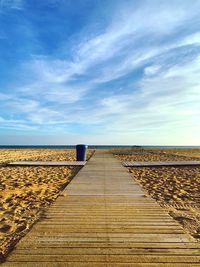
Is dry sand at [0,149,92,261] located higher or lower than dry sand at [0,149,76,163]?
lower

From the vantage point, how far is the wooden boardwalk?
8.29ft

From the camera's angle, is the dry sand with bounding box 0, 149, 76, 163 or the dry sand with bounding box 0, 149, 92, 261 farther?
the dry sand with bounding box 0, 149, 76, 163

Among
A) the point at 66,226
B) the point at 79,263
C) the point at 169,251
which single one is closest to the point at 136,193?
the point at 66,226

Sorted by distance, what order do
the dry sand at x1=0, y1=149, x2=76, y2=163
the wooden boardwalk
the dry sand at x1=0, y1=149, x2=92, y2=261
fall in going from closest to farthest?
the wooden boardwalk, the dry sand at x1=0, y1=149, x2=92, y2=261, the dry sand at x1=0, y1=149, x2=76, y2=163

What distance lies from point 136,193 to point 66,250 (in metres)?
3.47

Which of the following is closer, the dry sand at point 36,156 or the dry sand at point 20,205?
the dry sand at point 20,205

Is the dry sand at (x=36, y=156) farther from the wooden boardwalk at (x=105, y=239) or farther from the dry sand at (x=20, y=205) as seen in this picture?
the wooden boardwalk at (x=105, y=239)

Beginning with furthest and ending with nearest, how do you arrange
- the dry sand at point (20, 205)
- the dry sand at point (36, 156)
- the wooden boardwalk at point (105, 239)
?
the dry sand at point (36, 156), the dry sand at point (20, 205), the wooden boardwalk at point (105, 239)

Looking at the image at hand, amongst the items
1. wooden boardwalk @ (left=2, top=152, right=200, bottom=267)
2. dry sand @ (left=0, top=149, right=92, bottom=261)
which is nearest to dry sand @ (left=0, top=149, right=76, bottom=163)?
dry sand @ (left=0, top=149, right=92, bottom=261)

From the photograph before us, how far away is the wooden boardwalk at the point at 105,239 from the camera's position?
2.53 m

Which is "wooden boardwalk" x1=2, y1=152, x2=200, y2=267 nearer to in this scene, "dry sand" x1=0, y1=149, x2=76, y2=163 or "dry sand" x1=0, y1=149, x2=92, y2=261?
"dry sand" x1=0, y1=149, x2=92, y2=261

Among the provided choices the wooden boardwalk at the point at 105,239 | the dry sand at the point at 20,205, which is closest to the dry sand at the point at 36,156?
the dry sand at the point at 20,205

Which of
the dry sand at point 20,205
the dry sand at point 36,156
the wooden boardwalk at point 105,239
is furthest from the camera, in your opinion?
the dry sand at point 36,156

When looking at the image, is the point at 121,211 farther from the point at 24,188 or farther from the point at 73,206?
the point at 24,188
